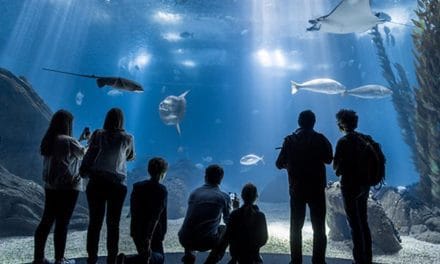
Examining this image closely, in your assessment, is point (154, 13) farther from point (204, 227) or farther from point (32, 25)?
point (204, 227)

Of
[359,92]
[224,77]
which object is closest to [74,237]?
[359,92]

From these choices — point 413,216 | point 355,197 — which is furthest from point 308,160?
point 413,216

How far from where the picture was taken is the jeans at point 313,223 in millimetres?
3500

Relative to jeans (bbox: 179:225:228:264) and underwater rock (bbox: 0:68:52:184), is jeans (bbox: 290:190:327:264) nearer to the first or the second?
jeans (bbox: 179:225:228:264)

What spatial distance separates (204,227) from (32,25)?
1204 inches

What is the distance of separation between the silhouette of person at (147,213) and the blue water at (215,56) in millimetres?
18544

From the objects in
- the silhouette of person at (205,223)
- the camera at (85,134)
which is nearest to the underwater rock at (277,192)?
the silhouette of person at (205,223)

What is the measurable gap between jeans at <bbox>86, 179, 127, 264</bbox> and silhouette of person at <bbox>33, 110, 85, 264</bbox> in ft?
0.96

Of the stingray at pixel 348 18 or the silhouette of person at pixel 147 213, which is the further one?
the stingray at pixel 348 18

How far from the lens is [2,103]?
1136 cm

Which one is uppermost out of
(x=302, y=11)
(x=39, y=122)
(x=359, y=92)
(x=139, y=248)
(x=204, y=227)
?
(x=302, y=11)

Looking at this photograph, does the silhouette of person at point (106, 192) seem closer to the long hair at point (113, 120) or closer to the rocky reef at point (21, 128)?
the long hair at point (113, 120)

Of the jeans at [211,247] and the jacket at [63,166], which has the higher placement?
the jacket at [63,166]

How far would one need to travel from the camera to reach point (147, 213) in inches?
133
